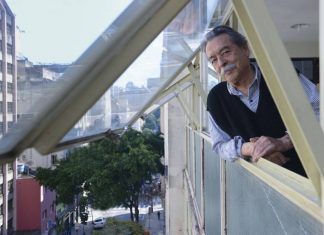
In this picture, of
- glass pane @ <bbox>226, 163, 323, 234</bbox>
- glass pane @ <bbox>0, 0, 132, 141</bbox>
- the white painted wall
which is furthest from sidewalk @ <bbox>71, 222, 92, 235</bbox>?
glass pane @ <bbox>0, 0, 132, 141</bbox>

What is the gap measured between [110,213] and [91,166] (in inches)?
397

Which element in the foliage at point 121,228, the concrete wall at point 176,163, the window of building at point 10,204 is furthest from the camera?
the window of building at point 10,204

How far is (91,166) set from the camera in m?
17.4

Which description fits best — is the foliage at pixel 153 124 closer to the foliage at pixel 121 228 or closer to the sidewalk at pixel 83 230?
the foliage at pixel 121 228

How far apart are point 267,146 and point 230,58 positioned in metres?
0.41

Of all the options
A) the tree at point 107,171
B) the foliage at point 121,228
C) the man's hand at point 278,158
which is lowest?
the foliage at point 121,228

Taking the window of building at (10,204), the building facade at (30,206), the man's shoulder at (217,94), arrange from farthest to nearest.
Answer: the building facade at (30,206) → the window of building at (10,204) → the man's shoulder at (217,94)

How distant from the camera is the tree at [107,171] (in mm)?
17219

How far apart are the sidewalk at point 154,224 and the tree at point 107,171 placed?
4236mm

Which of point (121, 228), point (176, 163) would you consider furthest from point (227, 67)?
point (121, 228)

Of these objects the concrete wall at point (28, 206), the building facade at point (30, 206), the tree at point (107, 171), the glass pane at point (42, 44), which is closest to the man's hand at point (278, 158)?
the glass pane at point (42, 44)

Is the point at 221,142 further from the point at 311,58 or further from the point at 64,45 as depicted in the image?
the point at 311,58

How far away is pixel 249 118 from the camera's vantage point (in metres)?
1.83

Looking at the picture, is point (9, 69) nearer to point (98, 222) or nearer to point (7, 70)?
point (7, 70)
